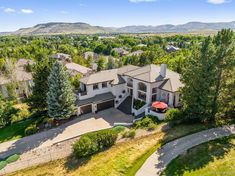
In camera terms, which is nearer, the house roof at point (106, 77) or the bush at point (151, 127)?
the bush at point (151, 127)

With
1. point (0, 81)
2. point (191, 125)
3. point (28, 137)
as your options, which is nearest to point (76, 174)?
point (28, 137)

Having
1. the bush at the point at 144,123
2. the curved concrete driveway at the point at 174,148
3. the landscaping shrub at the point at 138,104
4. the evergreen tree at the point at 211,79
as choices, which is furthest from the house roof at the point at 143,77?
the curved concrete driveway at the point at 174,148

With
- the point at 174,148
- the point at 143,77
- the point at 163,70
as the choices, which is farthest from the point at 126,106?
the point at 174,148

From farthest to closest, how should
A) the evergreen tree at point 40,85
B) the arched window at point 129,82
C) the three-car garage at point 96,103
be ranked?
the arched window at point 129,82
the three-car garage at point 96,103
the evergreen tree at point 40,85

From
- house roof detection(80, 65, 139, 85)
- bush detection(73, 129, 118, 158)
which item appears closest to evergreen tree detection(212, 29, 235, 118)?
bush detection(73, 129, 118, 158)

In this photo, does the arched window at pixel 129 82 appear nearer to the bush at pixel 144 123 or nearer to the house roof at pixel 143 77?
the house roof at pixel 143 77
